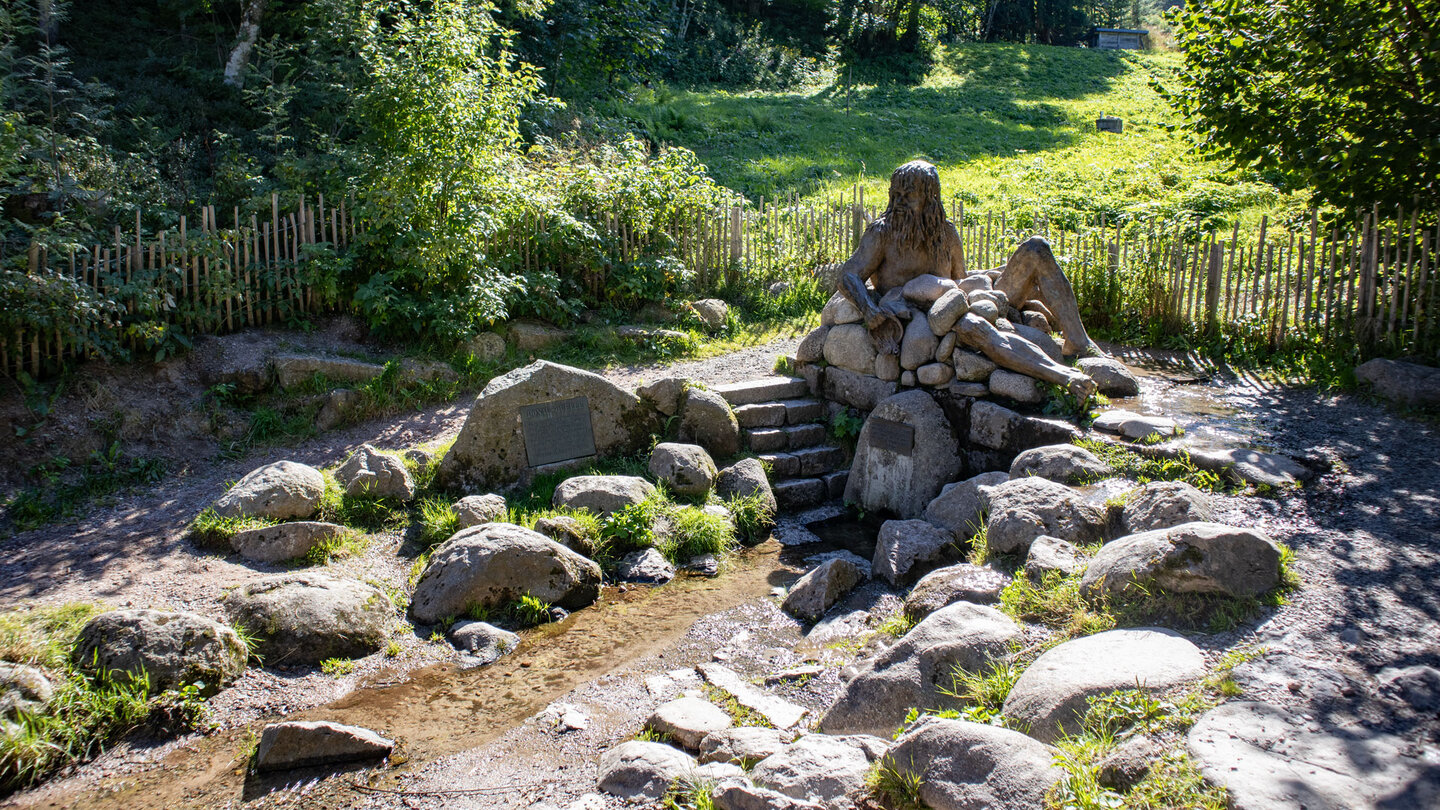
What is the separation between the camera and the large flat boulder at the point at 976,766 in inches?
121

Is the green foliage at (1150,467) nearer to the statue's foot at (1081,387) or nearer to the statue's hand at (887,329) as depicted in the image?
the statue's foot at (1081,387)

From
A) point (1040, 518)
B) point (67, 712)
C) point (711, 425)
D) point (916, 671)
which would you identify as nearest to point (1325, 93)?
point (1040, 518)

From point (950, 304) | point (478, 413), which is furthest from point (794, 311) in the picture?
point (478, 413)

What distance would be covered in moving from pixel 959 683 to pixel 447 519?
4.41m

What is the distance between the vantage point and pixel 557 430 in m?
8.00

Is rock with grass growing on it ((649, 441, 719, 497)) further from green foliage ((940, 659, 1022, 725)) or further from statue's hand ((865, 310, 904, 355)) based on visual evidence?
green foliage ((940, 659, 1022, 725))

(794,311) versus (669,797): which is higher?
(794,311)

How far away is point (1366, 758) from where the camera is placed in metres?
2.91

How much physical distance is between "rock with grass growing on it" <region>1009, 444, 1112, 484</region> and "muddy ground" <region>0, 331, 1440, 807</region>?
874mm

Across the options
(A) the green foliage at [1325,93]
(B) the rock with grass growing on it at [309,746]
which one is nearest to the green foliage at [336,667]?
(B) the rock with grass growing on it at [309,746]

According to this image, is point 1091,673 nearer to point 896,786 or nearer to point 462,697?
point 896,786

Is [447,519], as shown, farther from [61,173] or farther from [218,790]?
[61,173]

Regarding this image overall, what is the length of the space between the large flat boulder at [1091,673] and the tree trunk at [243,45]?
46.5ft

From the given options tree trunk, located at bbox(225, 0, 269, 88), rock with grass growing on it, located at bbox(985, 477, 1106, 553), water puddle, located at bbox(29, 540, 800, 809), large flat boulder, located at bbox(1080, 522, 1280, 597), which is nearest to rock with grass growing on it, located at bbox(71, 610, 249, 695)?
water puddle, located at bbox(29, 540, 800, 809)
